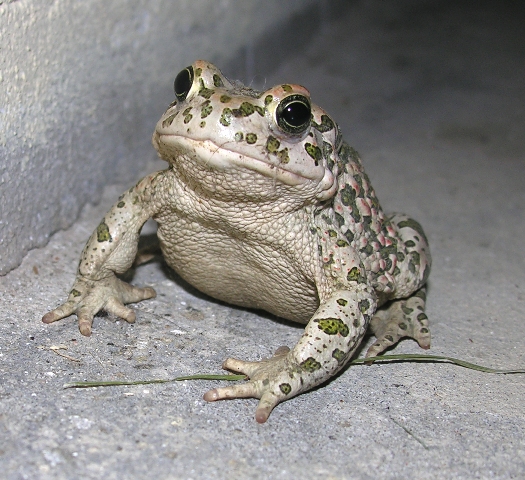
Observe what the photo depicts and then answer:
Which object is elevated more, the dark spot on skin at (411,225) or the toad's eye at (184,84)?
the toad's eye at (184,84)

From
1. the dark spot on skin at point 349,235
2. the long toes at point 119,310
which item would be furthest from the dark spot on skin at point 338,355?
the long toes at point 119,310

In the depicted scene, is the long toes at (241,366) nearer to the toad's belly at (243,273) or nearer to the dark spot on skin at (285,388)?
the dark spot on skin at (285,388)

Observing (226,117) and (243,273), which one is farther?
(243,273)

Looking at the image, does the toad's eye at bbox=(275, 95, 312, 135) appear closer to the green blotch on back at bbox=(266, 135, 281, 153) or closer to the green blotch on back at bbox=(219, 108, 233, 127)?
the green blotch on back at bbox=(266, 135, 281, 153)

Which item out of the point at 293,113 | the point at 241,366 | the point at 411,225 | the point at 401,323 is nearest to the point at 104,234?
the point at 241,366

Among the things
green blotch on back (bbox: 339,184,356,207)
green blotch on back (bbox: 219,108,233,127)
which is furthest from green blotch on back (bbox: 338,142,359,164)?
green blotch on back (bbox: 219,108,233,127)

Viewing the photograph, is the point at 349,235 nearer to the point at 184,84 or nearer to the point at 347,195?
the point at 347,195

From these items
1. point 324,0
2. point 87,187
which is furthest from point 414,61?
point 87,187
